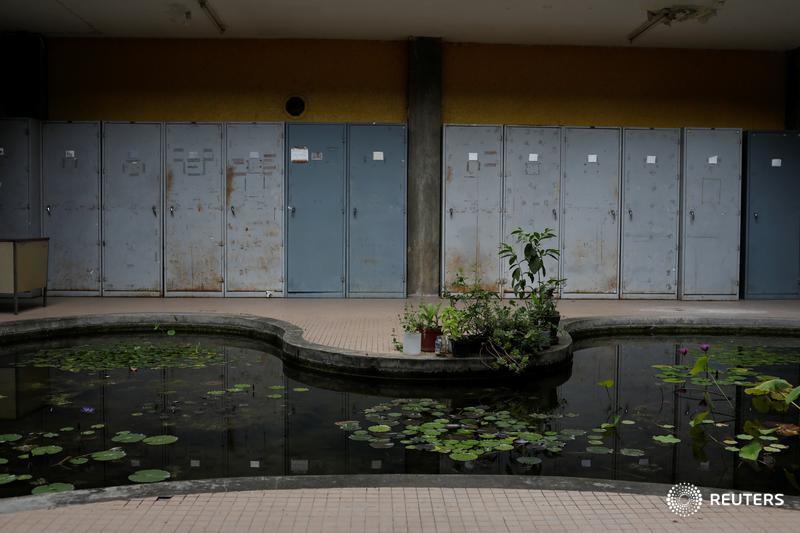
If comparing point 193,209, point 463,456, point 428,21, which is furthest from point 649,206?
point 463,456

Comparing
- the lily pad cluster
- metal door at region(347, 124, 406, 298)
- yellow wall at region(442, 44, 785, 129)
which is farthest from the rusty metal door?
yellow wall at region(442, 44, 785, 129)

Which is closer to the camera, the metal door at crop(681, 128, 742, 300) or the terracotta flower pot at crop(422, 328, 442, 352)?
the terracotta flower pot at crop(422, 328, 442, 352)

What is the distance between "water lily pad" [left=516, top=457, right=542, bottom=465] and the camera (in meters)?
3.24

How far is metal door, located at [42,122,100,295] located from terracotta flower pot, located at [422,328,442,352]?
523 cm

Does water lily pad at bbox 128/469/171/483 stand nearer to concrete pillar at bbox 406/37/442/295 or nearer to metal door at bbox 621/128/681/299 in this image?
concrete pillar at bbox 406/37/442/295

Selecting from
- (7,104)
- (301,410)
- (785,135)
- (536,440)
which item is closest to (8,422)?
(301,410)

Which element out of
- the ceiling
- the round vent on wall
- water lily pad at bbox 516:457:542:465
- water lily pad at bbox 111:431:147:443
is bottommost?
water lily pad at bbox 516:457:542:465

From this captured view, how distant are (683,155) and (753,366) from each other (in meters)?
4.12

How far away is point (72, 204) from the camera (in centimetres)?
862

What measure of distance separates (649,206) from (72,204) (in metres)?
7.10

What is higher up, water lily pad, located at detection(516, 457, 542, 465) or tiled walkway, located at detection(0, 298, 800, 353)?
tiled walkway, located at detection(0, 298, 800, 353)

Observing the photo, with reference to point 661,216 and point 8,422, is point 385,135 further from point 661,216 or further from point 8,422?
point 8,422

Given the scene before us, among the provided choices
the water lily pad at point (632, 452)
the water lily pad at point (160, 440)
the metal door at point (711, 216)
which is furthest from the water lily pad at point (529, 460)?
the metal door at point (711, 216)

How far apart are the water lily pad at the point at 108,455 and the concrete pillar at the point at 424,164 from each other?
5.79m
